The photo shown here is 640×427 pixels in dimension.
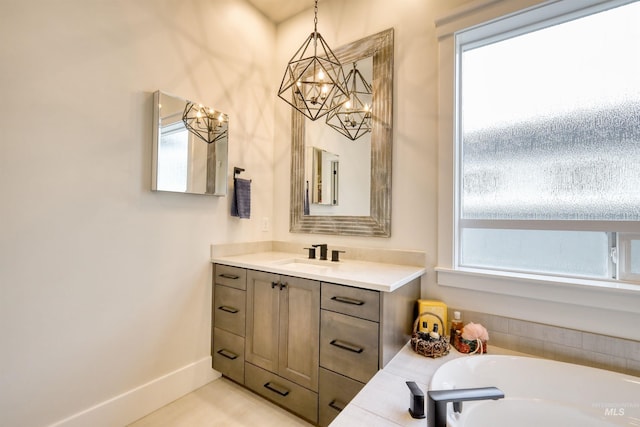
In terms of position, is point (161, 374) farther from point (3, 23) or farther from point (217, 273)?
point (3, 23)

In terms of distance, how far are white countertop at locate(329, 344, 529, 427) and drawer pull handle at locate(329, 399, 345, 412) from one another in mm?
325

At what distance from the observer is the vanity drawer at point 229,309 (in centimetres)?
197

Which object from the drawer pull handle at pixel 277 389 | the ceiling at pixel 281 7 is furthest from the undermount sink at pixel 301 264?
the ceiling at pixel 281 7

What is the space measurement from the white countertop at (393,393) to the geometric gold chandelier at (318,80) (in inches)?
56.0

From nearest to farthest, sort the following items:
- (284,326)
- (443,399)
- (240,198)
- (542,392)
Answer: (443,399)
(542,392)
(284,326)
(240,198)

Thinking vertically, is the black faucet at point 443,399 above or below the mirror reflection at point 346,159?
below

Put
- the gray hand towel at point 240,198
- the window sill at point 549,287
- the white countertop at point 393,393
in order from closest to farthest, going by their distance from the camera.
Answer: the white countertop at point 393,393
the window sill at point 549,287
the gray hand towel at point 240,198

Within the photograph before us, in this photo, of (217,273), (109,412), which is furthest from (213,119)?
(109,412)

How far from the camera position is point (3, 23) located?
130cm

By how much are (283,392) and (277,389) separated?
54 mm

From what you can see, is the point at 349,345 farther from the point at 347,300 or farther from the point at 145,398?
the point at 145,398

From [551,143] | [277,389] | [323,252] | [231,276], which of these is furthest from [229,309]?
[551,143]

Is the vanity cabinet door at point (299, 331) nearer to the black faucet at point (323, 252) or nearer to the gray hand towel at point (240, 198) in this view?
the black faucet at point (323, 252)

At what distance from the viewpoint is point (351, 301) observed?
149cm
